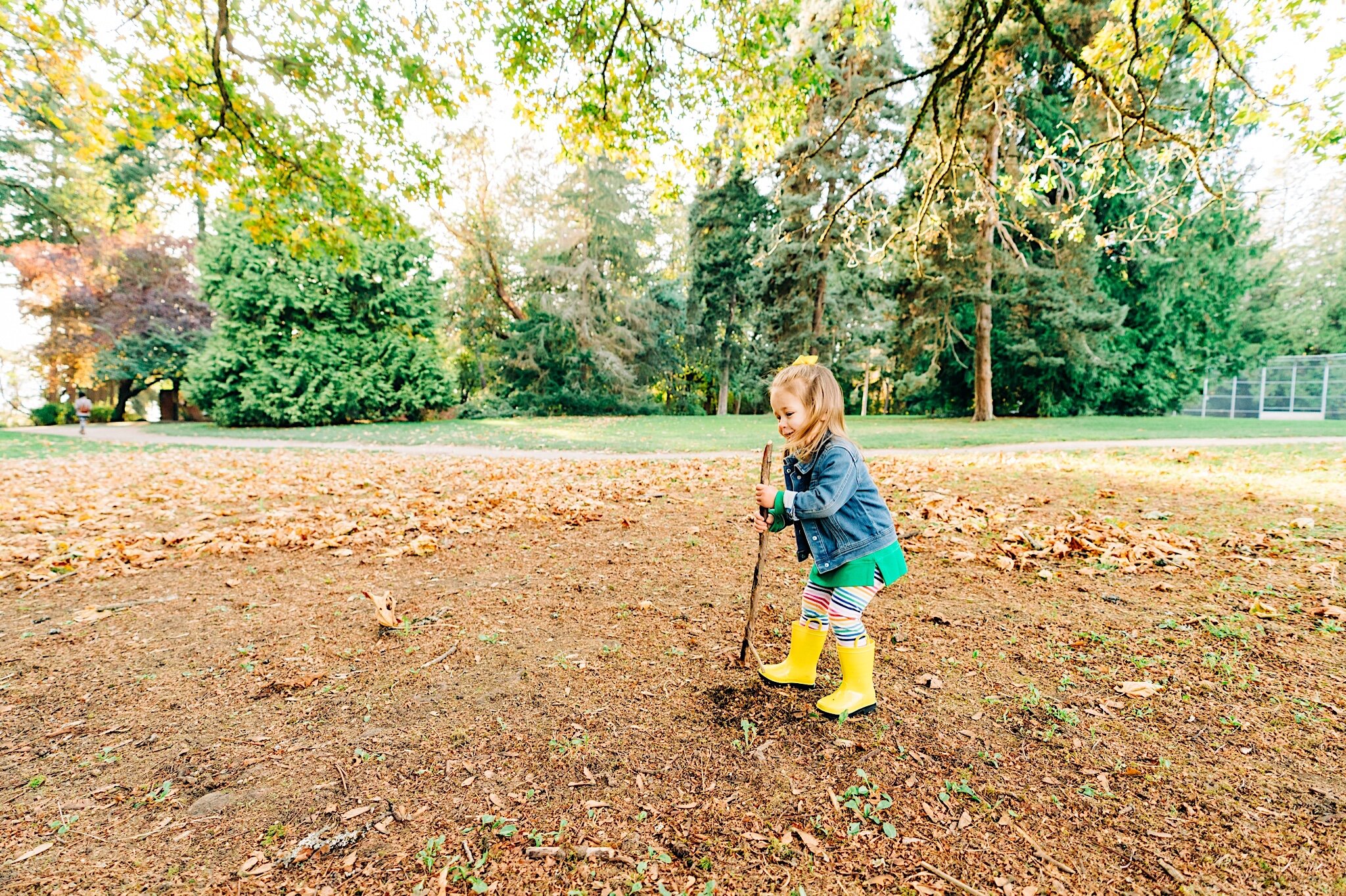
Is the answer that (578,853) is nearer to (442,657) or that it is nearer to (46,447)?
(442,657)

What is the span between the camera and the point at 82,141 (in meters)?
7.55

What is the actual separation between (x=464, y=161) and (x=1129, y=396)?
27.9 meters

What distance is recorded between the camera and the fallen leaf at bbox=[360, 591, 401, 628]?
318 cm

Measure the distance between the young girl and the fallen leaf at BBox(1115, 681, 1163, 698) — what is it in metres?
1.04

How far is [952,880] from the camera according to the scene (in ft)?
5.21

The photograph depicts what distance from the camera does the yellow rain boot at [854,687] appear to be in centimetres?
239

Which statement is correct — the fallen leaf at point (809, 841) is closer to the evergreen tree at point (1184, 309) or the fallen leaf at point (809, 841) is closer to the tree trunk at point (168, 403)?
the evergreen tree at point (1184, 309)

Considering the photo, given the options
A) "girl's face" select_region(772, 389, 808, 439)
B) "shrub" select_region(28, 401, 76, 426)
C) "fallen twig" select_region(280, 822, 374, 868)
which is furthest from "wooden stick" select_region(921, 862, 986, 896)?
"shrub" select_region(28, 401, 76, 426)

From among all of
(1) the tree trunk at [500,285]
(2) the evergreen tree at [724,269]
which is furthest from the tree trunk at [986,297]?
(1) the tree trunk at [500,285]

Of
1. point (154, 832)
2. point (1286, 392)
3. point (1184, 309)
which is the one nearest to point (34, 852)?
point (154, 832)

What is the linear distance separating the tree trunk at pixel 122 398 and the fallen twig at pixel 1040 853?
33.8 m

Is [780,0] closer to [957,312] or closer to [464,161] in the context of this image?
[957,312]

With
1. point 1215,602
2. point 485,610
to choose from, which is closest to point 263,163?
point 485,610

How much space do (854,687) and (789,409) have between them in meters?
1.17
